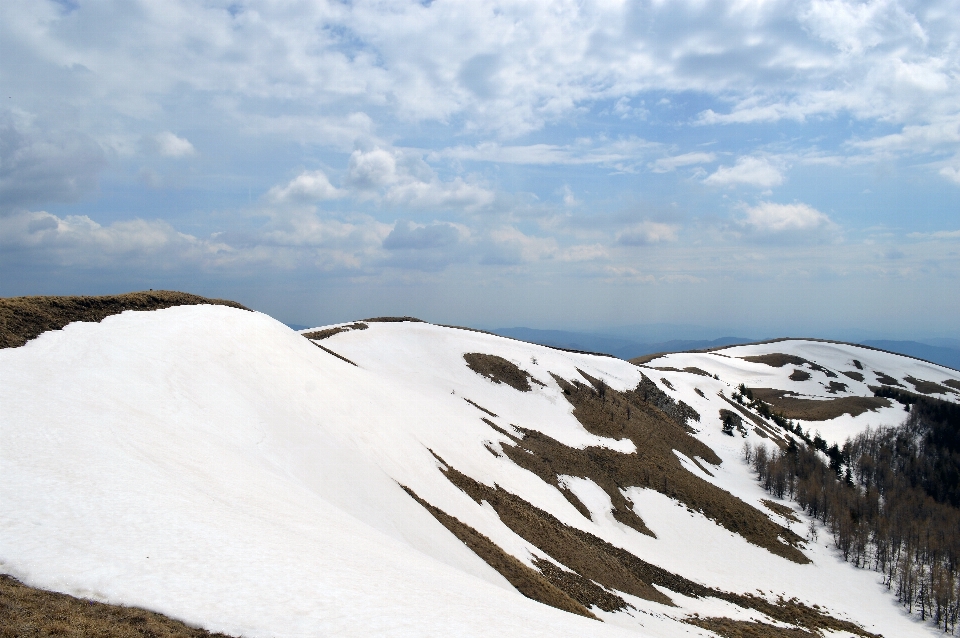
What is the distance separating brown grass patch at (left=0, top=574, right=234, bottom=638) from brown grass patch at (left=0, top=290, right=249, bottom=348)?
22706mm

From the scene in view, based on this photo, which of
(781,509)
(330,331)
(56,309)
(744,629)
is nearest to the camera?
(56,309)

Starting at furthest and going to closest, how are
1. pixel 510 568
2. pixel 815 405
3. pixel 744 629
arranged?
pixel 815 405 < pixel 744 629 < pixel 510 568

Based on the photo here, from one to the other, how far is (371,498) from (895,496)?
408 ft

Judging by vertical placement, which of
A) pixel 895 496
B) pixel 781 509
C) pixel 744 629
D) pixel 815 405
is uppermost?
pixel 744 629

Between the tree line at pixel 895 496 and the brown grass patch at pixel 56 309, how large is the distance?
90.8 meters

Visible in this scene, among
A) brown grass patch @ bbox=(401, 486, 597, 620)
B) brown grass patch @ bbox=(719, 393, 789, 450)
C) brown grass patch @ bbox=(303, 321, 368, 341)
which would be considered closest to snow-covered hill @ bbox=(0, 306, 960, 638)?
brown grass patch @ bbox=(401, 486, 597, 620)

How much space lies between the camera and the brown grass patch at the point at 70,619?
29.4 ft

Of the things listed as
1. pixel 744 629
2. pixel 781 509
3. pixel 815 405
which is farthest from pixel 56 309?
pixel 815 405

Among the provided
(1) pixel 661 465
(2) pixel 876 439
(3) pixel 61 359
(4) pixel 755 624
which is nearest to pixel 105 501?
(3) pixel 61 359

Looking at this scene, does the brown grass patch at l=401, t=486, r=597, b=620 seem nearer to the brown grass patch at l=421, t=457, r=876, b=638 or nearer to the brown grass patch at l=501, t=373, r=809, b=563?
the brown grass patch at l=421, t=457, r=876, b=638

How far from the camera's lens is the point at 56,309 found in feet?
107

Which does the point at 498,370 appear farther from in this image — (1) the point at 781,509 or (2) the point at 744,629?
(1) the point at 781,509

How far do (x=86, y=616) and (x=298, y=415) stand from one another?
2509 cm

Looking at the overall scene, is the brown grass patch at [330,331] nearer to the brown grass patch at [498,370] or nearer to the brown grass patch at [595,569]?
the brown grass patch at [498,370]
